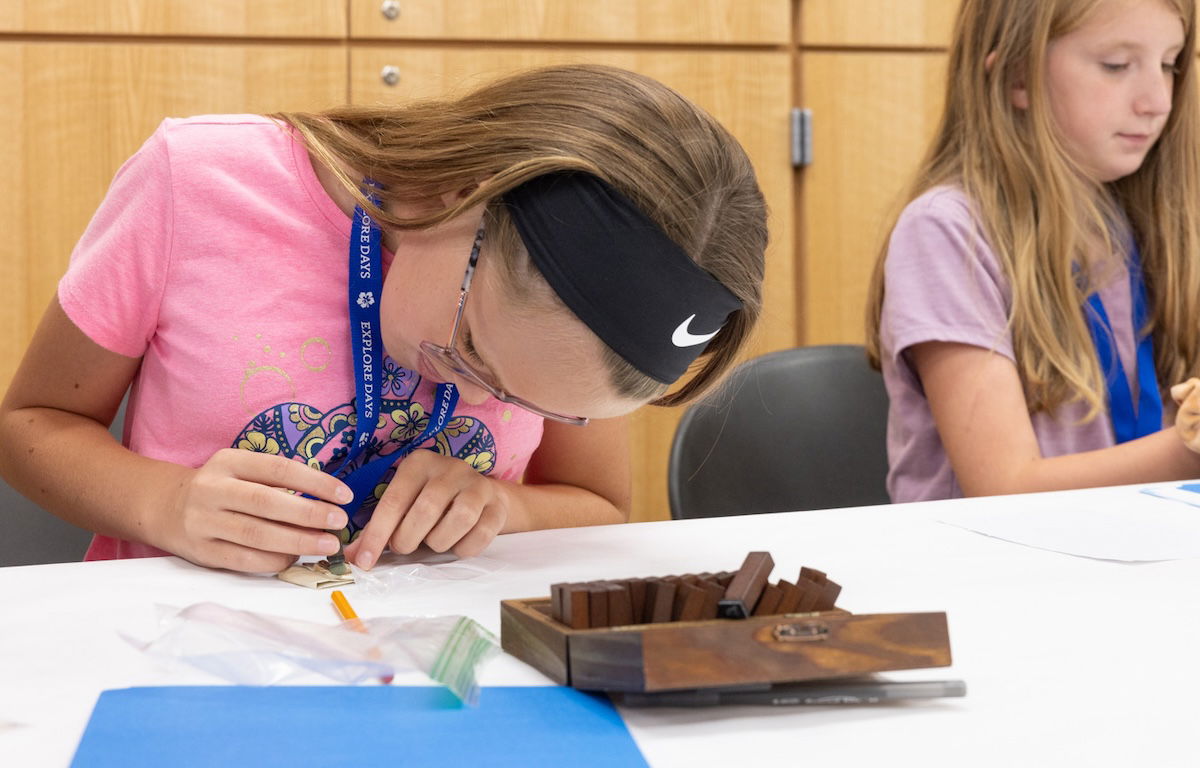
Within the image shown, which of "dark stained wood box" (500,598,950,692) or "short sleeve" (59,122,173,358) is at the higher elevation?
"short sleeve" (59,122,173,358)

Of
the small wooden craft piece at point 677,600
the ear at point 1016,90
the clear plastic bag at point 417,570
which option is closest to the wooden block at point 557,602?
the small wooden craft piece at point 677,600

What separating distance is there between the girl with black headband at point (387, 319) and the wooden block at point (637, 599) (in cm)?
24

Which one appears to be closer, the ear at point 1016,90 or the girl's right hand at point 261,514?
the girl's right hand at point 261,514

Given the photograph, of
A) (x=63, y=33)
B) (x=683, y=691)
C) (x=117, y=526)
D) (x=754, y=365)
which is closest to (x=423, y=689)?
(x=683, y=691)

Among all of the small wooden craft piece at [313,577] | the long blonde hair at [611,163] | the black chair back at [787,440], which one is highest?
the long blonde hair at [611,163]

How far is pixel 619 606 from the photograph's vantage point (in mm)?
645

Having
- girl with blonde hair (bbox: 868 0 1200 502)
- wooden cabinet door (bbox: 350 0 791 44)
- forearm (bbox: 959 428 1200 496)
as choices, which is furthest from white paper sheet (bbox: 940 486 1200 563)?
wooden cabinet door (bbox: 350 0 791 44)

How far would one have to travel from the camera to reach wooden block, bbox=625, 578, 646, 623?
651mm

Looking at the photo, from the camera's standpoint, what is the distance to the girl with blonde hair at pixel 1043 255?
1553mm

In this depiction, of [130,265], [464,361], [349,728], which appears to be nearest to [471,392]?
[464,361]

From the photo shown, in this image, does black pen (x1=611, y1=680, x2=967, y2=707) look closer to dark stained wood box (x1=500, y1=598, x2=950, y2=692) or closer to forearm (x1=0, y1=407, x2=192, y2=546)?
dark stained wood box (x1=500, y1=598, x2=950, y2=692)

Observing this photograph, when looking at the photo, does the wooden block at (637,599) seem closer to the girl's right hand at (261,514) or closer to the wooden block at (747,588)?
the wooden block at (747,588)

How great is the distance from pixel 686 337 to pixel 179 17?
1739 mm

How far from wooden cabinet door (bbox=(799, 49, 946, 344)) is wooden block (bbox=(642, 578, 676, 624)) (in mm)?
1972
